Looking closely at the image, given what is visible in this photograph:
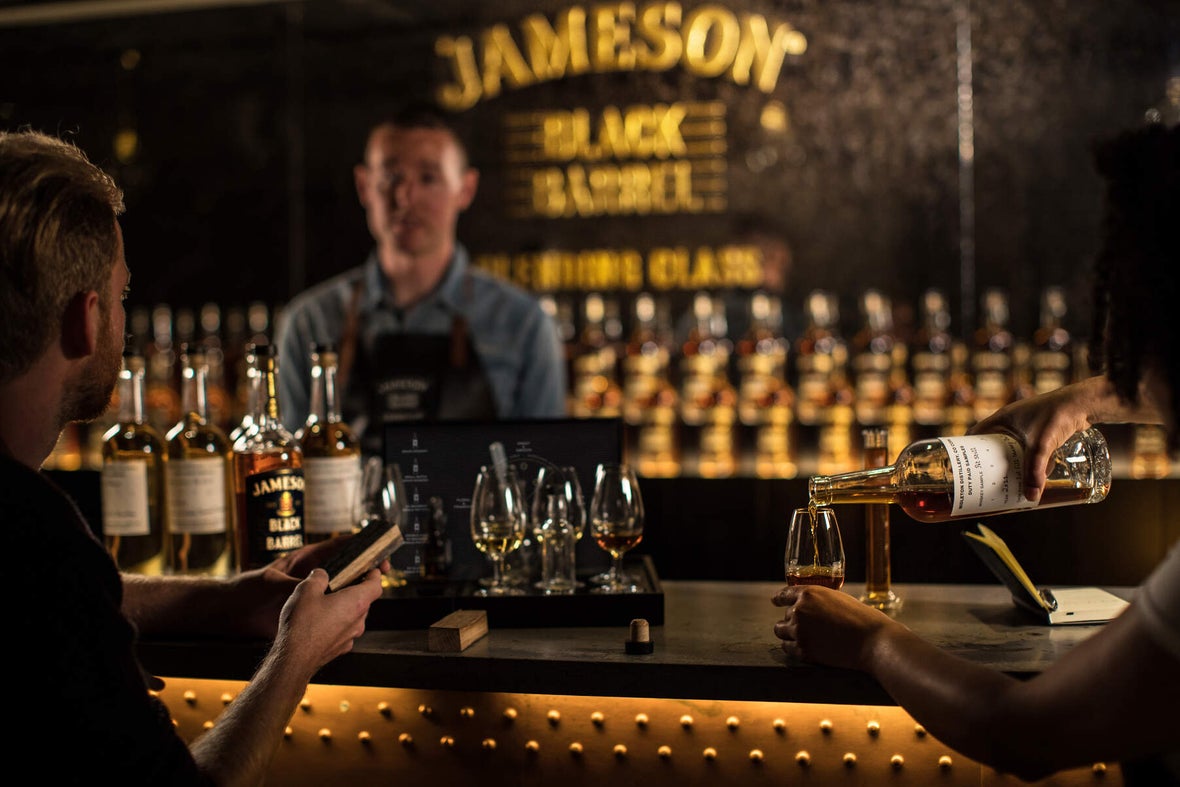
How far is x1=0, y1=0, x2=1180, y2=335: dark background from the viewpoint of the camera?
3863 mm

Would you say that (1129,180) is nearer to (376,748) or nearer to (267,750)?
(267,750)

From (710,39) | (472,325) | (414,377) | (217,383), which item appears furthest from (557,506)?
(710,39)

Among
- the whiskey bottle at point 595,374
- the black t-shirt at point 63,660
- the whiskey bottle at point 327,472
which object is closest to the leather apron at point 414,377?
the whiskey bottle at point 595,374

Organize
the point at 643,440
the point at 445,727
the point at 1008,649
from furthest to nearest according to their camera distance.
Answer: the point at 643,440 → the point at 445,727 → the point at 1008,649

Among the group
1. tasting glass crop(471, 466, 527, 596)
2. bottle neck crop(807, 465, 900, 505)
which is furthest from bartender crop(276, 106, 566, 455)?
bottle neck crop(807, 465, 900, 505)

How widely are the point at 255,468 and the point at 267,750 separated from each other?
2.23 feet

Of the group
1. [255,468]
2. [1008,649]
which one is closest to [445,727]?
[255,468]

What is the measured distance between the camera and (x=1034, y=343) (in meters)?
3.82

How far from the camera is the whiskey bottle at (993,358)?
11.7 ft

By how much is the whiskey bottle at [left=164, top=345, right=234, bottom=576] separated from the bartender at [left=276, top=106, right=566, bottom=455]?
4.05ft

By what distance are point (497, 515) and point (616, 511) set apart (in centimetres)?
16

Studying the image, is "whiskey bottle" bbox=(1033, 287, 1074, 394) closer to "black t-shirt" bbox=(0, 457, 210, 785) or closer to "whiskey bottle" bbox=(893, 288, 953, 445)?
"whiskey bottle" bbox=(893, 288, 953, 445)

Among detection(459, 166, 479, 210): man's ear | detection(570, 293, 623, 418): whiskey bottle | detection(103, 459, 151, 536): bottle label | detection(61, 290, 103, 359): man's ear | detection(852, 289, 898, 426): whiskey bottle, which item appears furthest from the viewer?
detection(570, 293, 623, 418): whiskey bottle

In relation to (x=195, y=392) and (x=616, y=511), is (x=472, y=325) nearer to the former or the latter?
(x=195, y=392)
